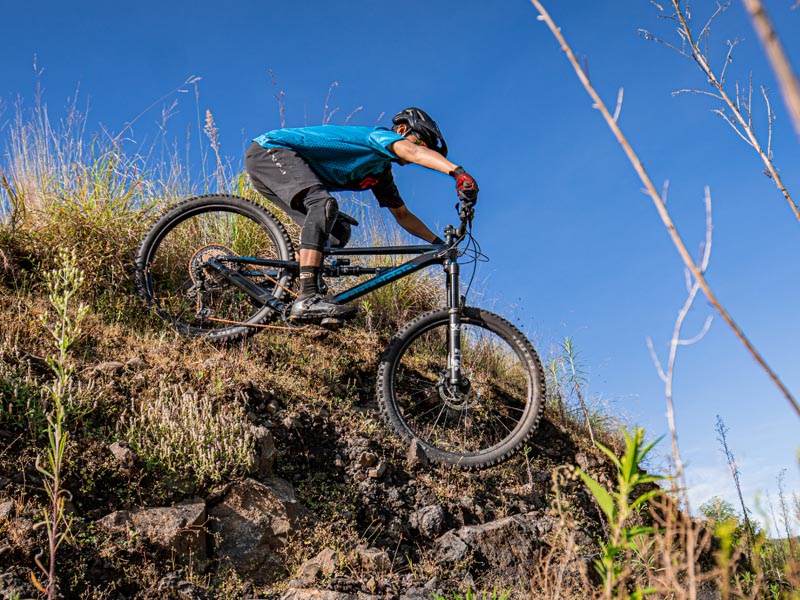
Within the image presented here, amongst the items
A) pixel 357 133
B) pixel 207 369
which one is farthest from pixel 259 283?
pixel 357 133

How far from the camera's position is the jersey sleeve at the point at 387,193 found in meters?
6.40

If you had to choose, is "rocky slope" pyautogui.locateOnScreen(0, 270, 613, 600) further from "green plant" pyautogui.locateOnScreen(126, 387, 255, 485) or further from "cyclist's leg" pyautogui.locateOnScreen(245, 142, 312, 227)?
"cyclist's leg" pyautogui.locateOnScreen(245, 142, 312, 227)

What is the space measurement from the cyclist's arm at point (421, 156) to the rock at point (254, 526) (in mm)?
2809

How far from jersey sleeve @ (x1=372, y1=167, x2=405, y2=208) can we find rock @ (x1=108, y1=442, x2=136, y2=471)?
10.8 ft

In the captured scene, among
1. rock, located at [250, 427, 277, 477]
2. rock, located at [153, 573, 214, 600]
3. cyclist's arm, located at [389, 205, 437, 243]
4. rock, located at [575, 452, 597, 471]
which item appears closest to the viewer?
rock, located at [153, 573, 214, 600]

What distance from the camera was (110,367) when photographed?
191 inches

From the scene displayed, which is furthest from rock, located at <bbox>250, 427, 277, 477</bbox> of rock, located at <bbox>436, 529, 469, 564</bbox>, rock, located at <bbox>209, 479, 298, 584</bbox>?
rock, located at <bbox>436, 529, 469, 564</bbox>

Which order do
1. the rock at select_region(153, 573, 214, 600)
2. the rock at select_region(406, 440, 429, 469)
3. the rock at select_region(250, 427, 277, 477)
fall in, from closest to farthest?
the rock at select_region(153, 573, 214, 600), the rock at select_region(250, 427, 277, 477), the rock at select_region(406, 440, 429, 469)

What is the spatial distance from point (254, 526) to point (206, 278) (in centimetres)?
278

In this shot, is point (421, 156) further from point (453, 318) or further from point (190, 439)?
point (190, 439)

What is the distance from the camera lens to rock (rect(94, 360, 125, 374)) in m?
4.81

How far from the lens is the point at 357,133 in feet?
19.3

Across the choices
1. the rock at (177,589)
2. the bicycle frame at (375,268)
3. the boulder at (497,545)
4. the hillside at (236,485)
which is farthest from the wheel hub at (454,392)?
the rock at (177,589)

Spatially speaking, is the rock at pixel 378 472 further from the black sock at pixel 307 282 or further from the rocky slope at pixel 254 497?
the black sock at pixel 307 282
